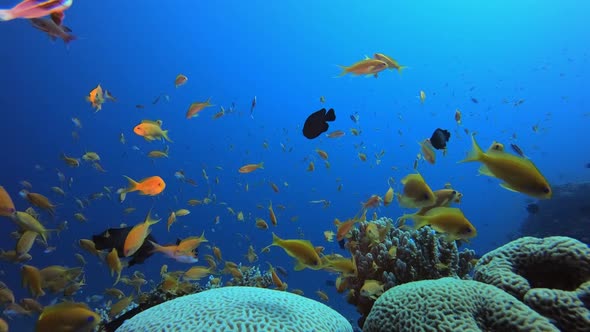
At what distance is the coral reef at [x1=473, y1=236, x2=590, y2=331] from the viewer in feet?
8.58

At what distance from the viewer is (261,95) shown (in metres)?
69.3

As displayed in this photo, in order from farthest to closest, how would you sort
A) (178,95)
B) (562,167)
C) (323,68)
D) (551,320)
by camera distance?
(562,167) < (323,68) < (178,95) < (551,320)

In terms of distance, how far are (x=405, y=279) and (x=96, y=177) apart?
59.7m

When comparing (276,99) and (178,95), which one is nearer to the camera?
(178,95)

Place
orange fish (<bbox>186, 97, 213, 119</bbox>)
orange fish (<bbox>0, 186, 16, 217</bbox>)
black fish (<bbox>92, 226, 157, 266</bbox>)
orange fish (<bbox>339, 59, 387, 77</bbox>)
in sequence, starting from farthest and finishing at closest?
orange fish (<bbox>186, 97, 213, 119</bbox>)
orange fish (<bbox>339, 59, 387, 77</bbox>)
orange fish (<bbox>0, 186, 16, 217</bbox>)
black fish (<bbox>92, 226, 157, 266</bbox>)

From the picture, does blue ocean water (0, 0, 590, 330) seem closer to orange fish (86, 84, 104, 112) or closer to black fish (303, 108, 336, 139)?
orange fish (86, 84, 104, 112)

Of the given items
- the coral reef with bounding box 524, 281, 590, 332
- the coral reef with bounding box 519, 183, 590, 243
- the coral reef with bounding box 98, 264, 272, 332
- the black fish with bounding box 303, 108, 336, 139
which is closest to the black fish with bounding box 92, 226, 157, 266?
the coral reef with bounding box 98, 264, 272, 332

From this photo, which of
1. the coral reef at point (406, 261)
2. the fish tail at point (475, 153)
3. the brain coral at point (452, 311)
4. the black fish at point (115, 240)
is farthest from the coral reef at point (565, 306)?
the black fish at point (115, 240)

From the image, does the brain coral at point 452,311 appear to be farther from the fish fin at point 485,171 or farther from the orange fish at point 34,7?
the orange fish at point 34,7

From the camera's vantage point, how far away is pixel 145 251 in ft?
13.3

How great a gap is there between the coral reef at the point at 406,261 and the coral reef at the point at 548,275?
1.13 meters

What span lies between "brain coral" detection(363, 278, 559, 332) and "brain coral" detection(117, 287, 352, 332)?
21.8 inches

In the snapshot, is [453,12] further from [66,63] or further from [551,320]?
[551,320]

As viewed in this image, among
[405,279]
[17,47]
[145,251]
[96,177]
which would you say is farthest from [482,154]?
[96,177]
